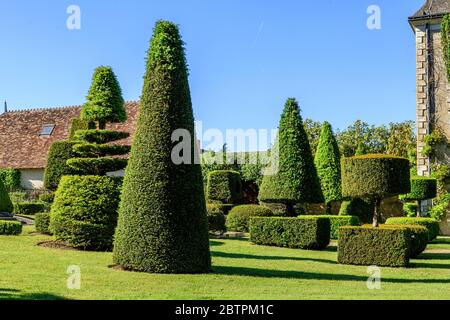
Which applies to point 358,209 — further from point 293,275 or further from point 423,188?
point 293,275

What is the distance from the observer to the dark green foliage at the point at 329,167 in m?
27.7

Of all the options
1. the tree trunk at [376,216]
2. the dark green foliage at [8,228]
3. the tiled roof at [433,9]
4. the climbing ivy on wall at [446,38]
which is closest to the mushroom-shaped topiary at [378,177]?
the tree trunk at [376,216]

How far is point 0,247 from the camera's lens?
15.5m

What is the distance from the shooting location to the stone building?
27.7 m

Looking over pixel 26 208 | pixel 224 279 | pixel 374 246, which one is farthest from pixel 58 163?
pixel 374 246

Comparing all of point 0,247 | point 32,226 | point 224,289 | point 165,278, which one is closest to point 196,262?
point 165,278

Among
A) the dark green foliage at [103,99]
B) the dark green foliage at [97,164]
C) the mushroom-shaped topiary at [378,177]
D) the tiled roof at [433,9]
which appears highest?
the tiled roof at [433,9]

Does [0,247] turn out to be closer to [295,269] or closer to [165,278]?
[165,278]

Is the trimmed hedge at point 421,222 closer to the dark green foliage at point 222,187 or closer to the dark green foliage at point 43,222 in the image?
the dark green foliage at point 222,187

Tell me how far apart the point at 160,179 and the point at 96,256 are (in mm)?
3732

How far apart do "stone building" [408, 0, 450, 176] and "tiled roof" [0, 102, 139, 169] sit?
56.0 feet

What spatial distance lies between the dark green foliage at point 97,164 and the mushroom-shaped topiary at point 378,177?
728 cm

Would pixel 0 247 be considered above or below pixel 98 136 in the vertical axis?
below

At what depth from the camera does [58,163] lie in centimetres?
2023
